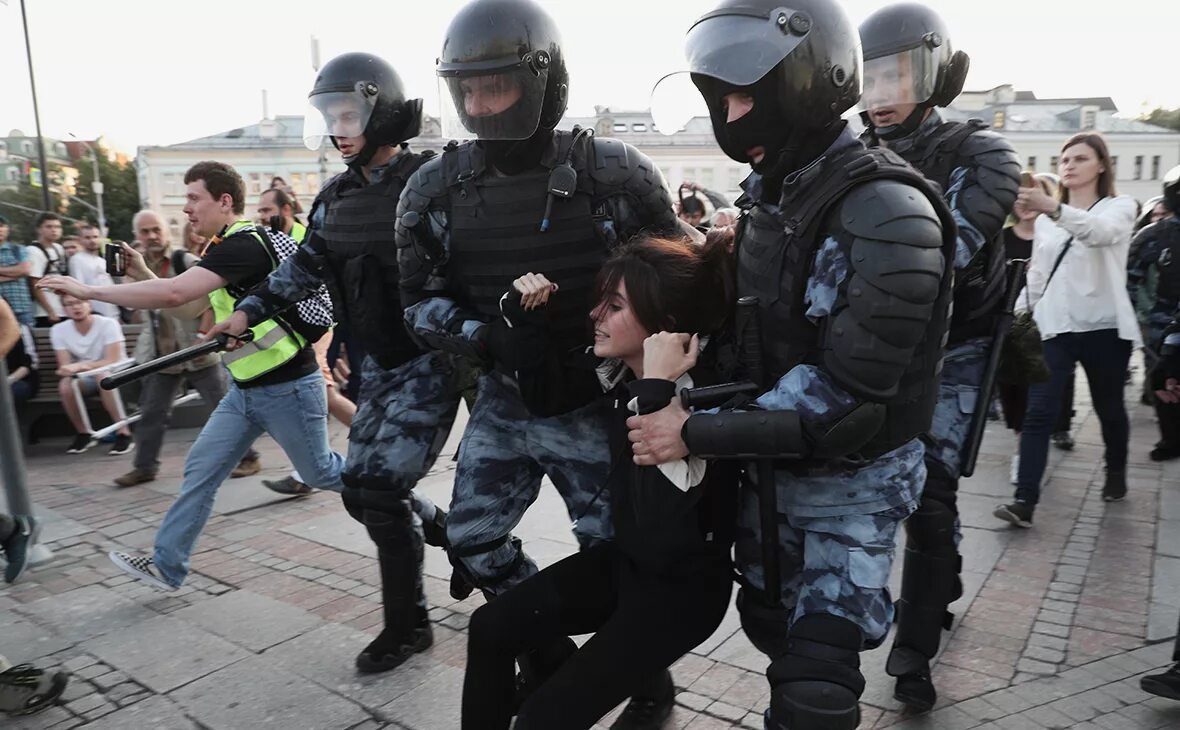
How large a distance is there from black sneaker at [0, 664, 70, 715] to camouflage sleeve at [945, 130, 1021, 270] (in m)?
3.22

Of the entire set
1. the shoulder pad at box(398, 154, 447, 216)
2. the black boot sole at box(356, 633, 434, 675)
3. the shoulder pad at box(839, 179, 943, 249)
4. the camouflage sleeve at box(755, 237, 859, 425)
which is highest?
the shoulder pad at box(398, 154, 447, 216)

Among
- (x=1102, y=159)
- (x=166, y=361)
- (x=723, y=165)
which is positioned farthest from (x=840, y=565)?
(x=723, y=165)

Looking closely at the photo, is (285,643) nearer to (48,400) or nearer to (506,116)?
(506,116)

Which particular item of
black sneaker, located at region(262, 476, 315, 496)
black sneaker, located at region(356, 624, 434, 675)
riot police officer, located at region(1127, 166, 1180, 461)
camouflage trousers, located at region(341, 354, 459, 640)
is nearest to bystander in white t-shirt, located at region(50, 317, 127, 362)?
black sneaker, located at region(262, 476, 315, 496)

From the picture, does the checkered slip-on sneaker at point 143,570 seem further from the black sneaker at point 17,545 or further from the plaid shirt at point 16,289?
the plaid shirt at point 16,289

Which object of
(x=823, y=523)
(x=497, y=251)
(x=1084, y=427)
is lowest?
(x=1084, y=427)

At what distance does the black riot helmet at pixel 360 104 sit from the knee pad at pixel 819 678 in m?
2.30

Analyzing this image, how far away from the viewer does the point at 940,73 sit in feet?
9.32

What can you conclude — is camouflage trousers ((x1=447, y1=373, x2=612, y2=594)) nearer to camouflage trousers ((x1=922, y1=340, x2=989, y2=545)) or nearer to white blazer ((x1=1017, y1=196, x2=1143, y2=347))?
camouflage trousers ((x1=922, y1=340, x2=989, y2=545))

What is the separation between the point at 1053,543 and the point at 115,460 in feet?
21.3

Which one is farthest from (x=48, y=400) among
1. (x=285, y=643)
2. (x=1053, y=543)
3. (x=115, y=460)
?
(x=1053, y=543)

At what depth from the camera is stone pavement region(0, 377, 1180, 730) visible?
272 cm

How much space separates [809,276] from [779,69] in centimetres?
45

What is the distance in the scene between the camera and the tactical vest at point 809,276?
1.66m
